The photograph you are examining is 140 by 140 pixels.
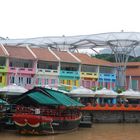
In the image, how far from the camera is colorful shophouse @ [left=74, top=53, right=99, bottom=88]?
47250 millimetres

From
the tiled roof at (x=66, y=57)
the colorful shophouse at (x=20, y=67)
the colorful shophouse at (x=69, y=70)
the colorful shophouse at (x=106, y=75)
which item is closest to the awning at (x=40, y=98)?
the colorful shophouse at (x=20, y=67)

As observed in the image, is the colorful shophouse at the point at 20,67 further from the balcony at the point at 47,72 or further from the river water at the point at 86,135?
the river water at the point at 86,135

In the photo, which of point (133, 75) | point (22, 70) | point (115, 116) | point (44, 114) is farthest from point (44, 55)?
point (44, 114)

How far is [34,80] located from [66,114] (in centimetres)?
1757

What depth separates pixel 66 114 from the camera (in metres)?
26.5

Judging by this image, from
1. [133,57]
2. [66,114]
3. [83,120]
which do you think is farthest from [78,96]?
[133,57]

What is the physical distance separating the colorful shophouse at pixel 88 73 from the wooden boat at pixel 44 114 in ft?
61.9

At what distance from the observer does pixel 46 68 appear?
45375mm

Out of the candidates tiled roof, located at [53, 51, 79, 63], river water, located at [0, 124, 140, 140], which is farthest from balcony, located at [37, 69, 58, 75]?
river water, located at [0, 124, 140, 140]

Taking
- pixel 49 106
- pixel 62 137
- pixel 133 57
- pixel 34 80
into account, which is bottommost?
pixel 62 137

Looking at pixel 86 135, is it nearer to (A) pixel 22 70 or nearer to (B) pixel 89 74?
(A) pixel 22 70

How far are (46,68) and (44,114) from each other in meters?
20.9

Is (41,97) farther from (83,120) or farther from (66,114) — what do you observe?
(83,120)

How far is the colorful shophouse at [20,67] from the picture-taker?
138ft
